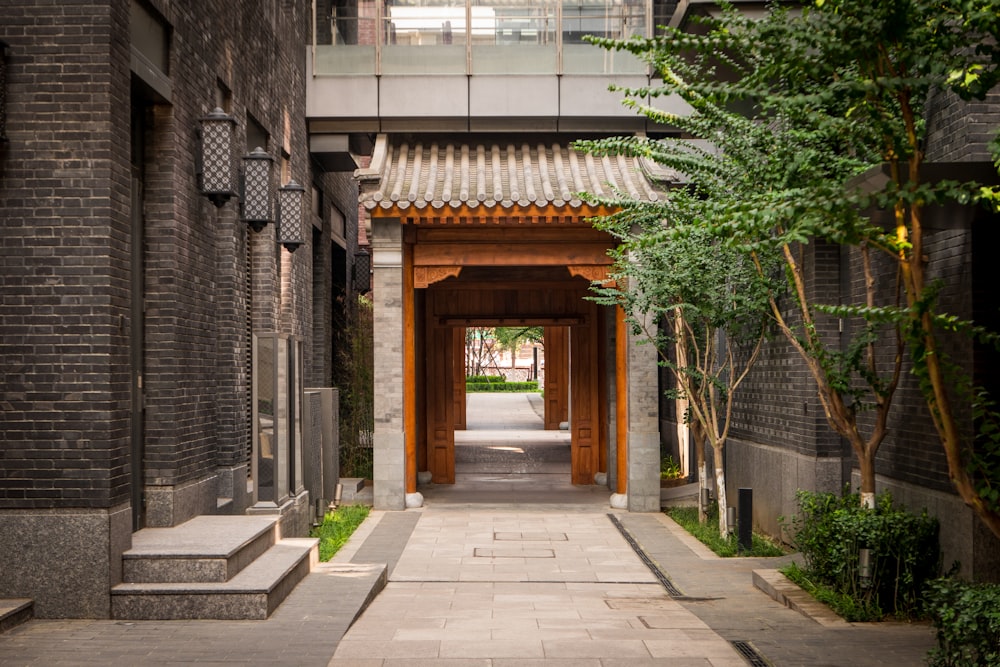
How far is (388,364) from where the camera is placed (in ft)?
50.2

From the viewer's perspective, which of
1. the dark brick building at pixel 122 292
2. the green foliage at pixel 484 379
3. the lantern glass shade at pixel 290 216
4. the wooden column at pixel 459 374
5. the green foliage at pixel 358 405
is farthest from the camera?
the green foliage at pixel 484 379

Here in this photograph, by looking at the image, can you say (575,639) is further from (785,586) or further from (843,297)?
(843,297)

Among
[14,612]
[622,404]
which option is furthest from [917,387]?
[622,404]

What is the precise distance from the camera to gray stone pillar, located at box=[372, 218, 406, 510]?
49.8ft

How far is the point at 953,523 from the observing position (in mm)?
7902

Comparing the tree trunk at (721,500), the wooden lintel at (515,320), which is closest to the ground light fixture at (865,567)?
the tree trunk at (721,500)

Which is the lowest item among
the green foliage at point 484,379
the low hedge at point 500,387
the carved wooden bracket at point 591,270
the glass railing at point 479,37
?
the low hedge at point 500,387

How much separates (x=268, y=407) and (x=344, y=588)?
6.72 feet

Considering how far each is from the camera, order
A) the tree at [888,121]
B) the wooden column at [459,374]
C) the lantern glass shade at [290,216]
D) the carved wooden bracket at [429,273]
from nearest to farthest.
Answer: the tree at [888,121] < the lantern glass shade at [290,216] < the carved wooden bracket at [429,273] < the wooden column at [459,374]

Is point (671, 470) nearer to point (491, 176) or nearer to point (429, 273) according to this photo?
point (429, 273)

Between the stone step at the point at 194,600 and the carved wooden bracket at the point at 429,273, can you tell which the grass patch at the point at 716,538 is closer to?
the carved wooden bracket at the point at 429,273

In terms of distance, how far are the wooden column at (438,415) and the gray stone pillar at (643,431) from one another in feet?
13.8

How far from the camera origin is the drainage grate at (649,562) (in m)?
9.71

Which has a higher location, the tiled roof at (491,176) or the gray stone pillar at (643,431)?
the tiled roof at (491,176)
